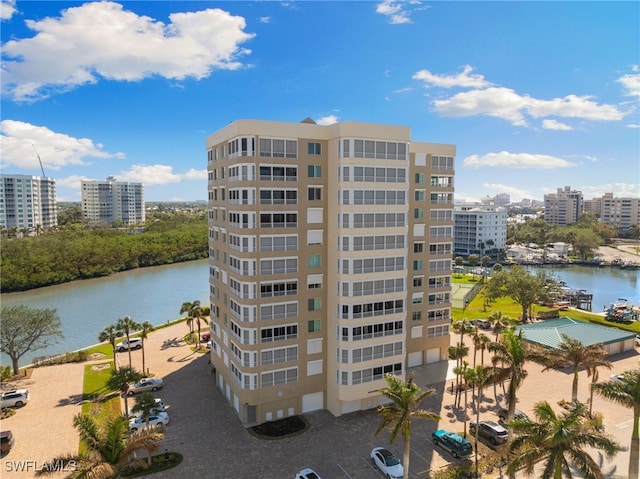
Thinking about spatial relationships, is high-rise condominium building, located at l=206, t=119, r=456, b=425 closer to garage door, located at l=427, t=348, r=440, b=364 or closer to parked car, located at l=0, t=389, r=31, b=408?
garage door, located at l=427, t=348, r=440, b=364

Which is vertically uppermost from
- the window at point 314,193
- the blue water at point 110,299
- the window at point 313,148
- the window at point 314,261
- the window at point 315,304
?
the window at point 313,148

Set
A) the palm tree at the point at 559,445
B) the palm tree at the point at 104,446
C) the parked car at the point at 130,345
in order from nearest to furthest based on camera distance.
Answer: the palm tree at the point at 559,445 < the palm tree at the point at 104,446 < the parked car at the point at 130,345

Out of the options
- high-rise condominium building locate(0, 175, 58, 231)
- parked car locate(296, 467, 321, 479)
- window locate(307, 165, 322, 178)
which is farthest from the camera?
high-rise condominium building locate(0, 175, 58, 231)

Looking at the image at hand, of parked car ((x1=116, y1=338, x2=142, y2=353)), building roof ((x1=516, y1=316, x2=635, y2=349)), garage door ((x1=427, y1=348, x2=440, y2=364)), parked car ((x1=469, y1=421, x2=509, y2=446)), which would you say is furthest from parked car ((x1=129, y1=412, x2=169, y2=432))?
building roof ((x1=516, y1=316, x2=635, y2=349))

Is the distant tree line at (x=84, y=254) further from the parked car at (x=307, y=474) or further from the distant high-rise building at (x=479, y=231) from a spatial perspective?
the distant high-rise building at (x=479, y=231)

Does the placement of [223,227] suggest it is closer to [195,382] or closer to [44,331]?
[195,382]

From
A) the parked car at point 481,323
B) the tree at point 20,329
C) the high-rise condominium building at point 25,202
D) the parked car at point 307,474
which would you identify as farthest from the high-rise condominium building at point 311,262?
the high-rise condominium building at point 25,202

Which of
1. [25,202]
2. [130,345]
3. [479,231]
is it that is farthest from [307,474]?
[25,202]

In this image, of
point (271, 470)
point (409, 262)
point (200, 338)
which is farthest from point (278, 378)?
point (200, 338)
